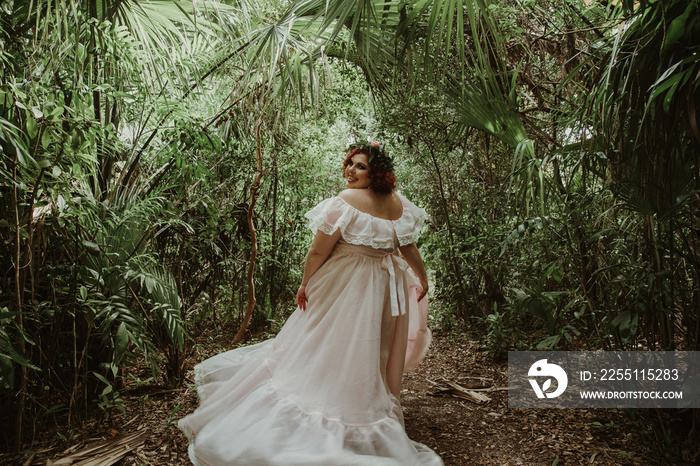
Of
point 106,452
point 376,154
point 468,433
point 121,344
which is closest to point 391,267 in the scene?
point 376,154

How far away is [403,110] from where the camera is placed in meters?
4.38

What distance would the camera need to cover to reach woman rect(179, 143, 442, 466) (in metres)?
2.09

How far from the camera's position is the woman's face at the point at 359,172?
8.58ft

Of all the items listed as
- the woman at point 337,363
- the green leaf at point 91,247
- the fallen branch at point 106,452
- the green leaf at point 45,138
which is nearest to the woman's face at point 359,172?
the woman at point 337,363

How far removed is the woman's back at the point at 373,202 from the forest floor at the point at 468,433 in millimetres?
1312

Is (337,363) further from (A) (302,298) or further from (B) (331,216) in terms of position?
(B) (331,216)

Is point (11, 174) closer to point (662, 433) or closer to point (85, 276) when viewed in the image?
point (85, 276)

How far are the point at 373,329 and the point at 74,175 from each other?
1.63 m

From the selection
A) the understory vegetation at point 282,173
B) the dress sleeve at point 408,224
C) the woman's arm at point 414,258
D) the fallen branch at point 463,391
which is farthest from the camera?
the fallen branch at point 463,391

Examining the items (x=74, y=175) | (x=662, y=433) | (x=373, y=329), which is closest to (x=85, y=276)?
(x=74, y=175)

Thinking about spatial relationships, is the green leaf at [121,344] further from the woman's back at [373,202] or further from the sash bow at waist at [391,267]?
the woman's back at [373,202]

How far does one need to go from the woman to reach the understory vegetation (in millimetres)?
506

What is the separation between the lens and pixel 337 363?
2375 millimetres

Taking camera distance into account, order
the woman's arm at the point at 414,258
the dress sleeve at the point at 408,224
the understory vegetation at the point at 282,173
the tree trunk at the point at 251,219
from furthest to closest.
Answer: the tree trunk at the point at 251,219 < the woman's arm at the point at 414,258 < the dress sleeve at the point at 408,224 < the understory vegetation at the point at 282,173
